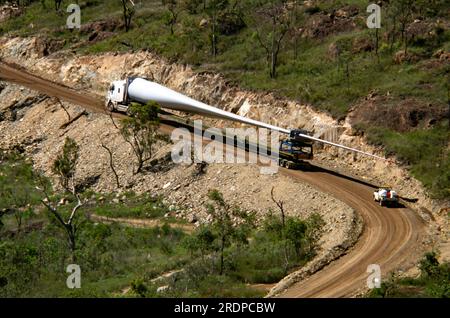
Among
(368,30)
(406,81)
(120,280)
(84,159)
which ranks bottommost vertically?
(120,280)

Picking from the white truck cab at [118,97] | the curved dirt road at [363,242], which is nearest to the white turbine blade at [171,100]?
the white truck cab at [118,97]

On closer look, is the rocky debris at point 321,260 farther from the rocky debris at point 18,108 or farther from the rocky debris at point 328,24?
the rocky debris at point 18,108

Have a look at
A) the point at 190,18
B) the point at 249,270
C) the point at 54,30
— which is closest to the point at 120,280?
the point at 249,270

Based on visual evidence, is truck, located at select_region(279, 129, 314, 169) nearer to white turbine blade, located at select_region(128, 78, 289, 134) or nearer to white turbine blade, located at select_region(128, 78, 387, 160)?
white turbine blade, located at select_region(128, 78, 387, 160)

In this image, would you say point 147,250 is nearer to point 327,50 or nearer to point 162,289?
point 162,289

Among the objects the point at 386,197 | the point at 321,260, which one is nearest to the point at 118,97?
the point at 386,197
